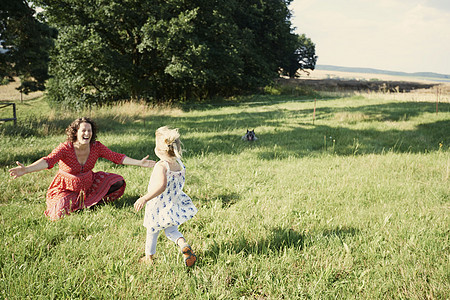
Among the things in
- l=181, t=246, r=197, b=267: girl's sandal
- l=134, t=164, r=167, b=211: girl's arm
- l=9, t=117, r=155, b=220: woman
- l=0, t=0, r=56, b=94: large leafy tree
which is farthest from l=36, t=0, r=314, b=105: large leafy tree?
l=181, t=246, r=197, b=267: girl's sandal

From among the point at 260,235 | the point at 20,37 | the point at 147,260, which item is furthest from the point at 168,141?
the point at 20,37

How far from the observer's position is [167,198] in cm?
283

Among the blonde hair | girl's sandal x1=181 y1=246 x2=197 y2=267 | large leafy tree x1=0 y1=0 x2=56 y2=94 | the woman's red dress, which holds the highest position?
large leafy tree x1=0 y1=0 x2=56 y2=94

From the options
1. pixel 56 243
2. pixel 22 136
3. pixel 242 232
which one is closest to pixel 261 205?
pixel 242 232

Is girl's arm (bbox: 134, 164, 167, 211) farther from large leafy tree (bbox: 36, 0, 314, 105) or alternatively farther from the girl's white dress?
large leafy tree (bbox: 36, 0, 314, 105)

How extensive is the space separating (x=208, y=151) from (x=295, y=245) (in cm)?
481

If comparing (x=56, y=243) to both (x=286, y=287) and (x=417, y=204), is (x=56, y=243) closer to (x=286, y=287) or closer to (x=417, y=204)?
(x=286, y=287)

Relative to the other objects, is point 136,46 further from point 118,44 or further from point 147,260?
point 147,260

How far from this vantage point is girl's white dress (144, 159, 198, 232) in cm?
273

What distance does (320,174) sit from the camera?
563cm

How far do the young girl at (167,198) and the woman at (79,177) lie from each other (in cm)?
104

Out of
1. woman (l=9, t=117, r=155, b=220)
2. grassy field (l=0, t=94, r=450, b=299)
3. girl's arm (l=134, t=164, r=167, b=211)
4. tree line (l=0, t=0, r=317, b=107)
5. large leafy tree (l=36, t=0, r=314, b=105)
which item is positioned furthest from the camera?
large leafy tree (l=36, t=0, r=314, b=105)

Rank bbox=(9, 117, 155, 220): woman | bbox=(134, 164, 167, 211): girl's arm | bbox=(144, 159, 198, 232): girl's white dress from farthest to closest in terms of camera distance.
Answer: bbox=(9, 117, 155, 220): woman < bbox=(144, 159, 198, 232): girl's white dress < bbox=(134, 164, 167, 211): girl's arm

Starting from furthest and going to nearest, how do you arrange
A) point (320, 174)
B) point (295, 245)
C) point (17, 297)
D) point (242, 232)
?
point (320, 174), point (242, 232), point (295, 245), point (17, 297)
